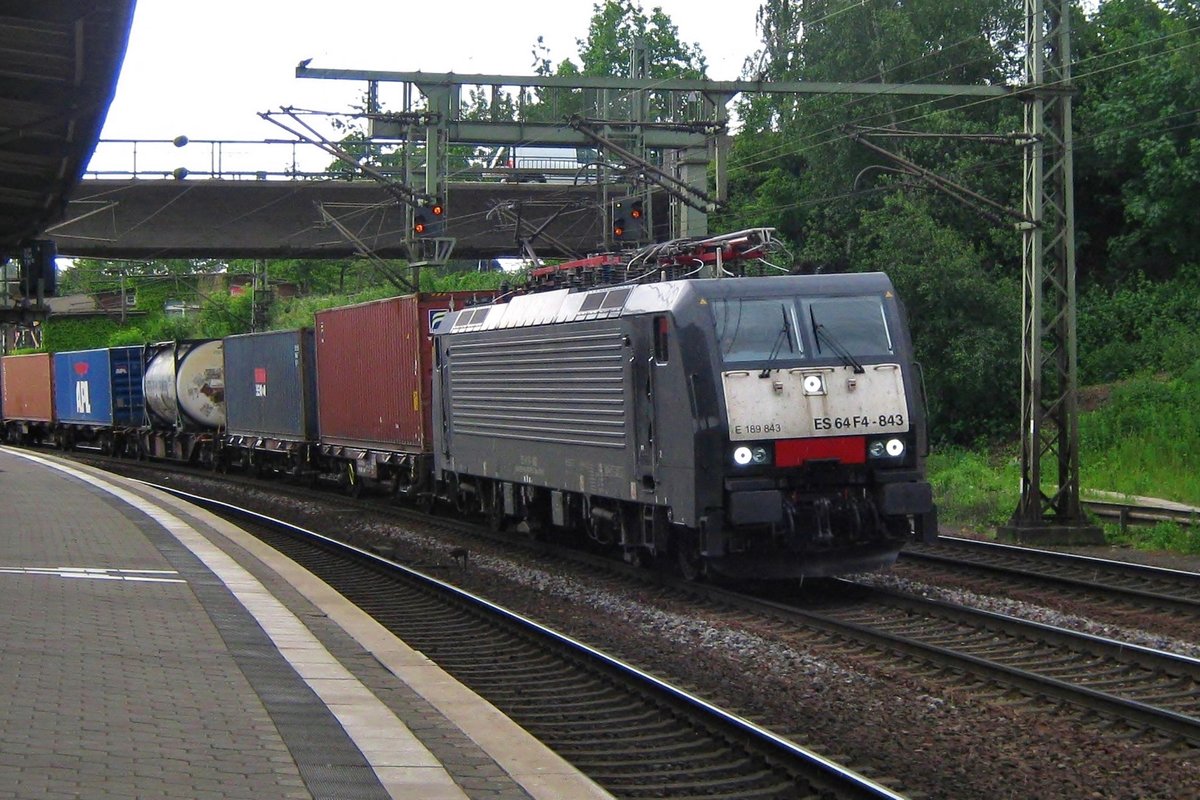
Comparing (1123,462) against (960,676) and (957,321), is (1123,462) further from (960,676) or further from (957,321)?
(960,676)

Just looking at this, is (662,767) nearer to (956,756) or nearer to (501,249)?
(956,756)

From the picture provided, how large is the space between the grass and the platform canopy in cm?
1226

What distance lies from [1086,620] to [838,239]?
25908 mm

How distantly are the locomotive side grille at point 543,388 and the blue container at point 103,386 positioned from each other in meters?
22.9

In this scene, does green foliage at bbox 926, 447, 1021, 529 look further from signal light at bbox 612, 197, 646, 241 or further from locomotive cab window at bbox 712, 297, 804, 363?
locomotive cab window at bbox 712, 297, 804, 363

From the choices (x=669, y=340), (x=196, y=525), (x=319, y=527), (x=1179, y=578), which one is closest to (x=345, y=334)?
(x=319, y=527)

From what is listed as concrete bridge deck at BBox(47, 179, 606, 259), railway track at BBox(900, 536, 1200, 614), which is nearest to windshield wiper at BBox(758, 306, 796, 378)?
railway track at BBox(900, 536, 1200, 614)

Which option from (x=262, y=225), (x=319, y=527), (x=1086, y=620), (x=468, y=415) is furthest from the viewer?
(x=262, y=225)

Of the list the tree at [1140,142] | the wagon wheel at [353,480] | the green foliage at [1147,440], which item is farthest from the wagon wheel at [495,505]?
the tree at [1140,142]

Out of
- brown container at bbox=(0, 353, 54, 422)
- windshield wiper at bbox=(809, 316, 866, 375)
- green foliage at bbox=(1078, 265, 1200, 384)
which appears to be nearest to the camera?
windshield wiper at bbox=(809, 316, 866, 375)

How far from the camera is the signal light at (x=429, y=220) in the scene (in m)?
24.7

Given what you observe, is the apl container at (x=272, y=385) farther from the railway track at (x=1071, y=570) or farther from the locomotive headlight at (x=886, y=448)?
the locomotive headlight at (x=886, y=448)

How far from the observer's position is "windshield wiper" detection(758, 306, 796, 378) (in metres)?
12.7

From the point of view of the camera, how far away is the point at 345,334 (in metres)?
26.2
